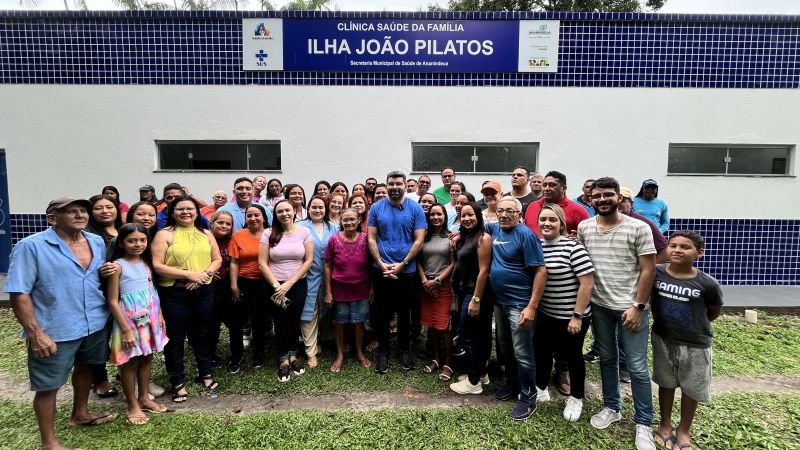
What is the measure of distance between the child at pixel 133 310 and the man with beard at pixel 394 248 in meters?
1.88

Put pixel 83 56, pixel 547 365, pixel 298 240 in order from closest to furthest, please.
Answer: pixel 547 365 → pixel 298 240 → pixel 83 56

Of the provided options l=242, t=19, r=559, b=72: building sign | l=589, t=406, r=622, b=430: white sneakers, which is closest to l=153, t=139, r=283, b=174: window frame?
l=242, t=19, r=559, b=72: building sign

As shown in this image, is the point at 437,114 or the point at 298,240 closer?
the point at 298,240

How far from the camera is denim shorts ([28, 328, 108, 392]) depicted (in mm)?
2500

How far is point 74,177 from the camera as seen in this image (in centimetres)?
659

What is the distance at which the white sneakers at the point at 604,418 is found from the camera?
2.94m

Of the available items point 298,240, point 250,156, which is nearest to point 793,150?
point 298,240

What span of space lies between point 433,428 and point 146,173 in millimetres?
6346

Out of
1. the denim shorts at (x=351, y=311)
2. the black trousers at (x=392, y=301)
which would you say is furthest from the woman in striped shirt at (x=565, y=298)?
the denim shorts at (x=351, y=311)

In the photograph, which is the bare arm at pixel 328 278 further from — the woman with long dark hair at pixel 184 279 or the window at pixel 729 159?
the window at pixel 729 159

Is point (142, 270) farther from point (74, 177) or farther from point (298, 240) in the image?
point (74, 177)

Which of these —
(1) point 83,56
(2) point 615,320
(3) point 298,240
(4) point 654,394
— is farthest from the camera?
(1) point 83,56

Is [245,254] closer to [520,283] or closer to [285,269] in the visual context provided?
[285,269]

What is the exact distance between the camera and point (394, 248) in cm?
376
